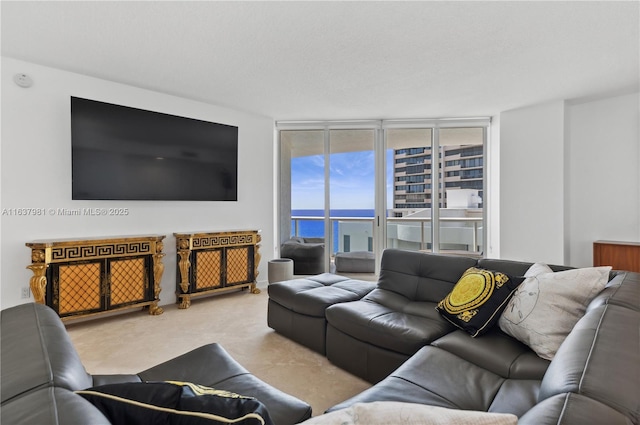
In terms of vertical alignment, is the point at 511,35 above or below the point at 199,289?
above

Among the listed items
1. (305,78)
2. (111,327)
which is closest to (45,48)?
(305,78)

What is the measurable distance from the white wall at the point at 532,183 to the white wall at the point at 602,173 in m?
0.27

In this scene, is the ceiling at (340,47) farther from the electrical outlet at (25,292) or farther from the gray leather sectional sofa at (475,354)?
the electrical outlet at (25,292)

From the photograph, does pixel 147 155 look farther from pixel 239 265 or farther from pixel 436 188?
pixel 436 188

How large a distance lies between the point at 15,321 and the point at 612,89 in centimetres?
554

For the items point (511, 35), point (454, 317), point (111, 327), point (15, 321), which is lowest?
point (111, 327)

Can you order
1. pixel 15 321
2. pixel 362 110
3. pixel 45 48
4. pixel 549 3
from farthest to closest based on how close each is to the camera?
pixel 362 110 < pixel 45 48 < pixel 549 3 < pixel 15 321

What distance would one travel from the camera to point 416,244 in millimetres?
5328

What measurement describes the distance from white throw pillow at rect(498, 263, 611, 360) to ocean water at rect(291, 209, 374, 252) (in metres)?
3.60

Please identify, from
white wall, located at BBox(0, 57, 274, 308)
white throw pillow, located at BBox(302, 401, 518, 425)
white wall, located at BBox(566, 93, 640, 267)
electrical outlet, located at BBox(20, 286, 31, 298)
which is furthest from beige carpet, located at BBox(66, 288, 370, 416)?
white wall, located at BBox(566, 93, 640, 267)

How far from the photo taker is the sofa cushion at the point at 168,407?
71cm

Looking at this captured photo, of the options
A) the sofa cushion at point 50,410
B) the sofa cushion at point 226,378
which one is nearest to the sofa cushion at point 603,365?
the sofa cushion at point 226,378

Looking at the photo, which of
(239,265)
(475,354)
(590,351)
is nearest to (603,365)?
(590,351)

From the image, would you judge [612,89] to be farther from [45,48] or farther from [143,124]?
[45,48]
